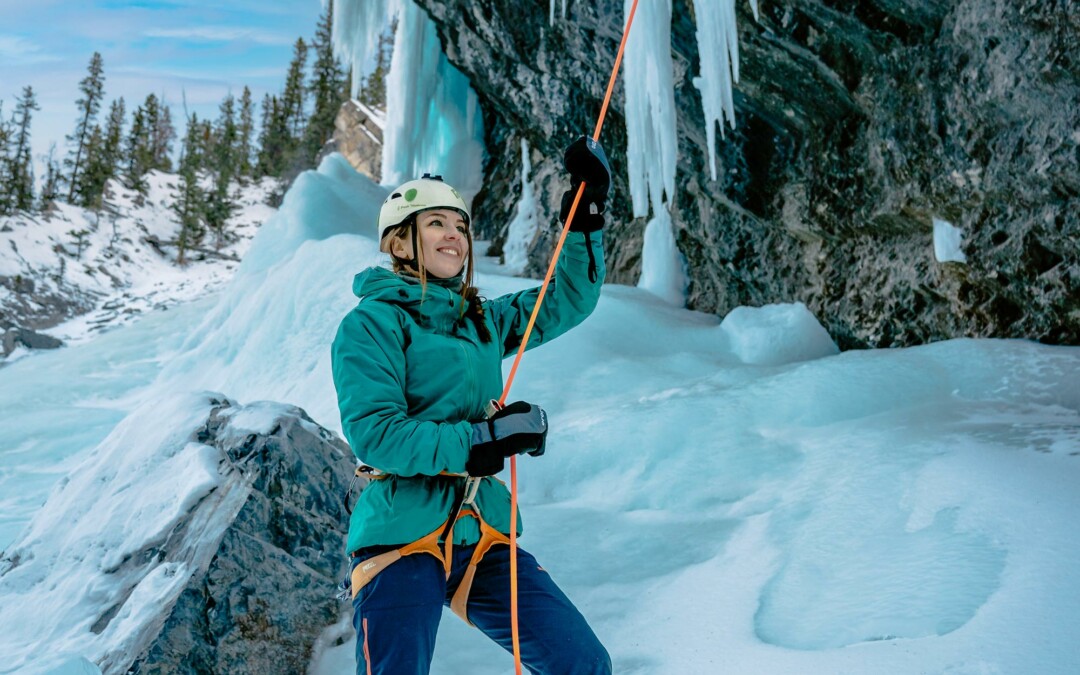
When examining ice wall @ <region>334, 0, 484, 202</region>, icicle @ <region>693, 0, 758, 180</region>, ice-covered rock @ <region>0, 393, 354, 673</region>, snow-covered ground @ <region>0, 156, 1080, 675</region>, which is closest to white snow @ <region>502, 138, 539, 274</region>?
ice wall @ <region>334, 0, 484, 202</region>

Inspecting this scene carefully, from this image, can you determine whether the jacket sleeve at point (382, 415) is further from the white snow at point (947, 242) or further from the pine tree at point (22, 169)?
the pine tree at point (22, 169)

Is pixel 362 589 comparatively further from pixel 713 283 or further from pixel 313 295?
pixel 313 295

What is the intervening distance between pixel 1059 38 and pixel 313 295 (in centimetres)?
737

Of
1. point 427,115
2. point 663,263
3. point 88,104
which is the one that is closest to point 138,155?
point 88,104

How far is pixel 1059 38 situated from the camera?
450 centimetres

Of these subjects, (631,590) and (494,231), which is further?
(494,231)

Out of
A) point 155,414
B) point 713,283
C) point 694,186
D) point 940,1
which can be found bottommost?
point 155,414

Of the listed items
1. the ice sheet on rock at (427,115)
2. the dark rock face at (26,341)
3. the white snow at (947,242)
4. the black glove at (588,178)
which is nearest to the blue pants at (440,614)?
the black glove at (588,178)

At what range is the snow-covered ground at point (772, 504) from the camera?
2.62m

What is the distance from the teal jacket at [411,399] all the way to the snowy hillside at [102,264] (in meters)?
18.1

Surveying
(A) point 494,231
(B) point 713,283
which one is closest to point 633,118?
(B) point 713,283

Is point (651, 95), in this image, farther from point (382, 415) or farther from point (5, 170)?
point (5, 170)

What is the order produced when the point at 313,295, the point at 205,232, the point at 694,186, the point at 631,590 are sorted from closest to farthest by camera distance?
the point at 631,590
the point at 694,186
the point at 313,295
the point at 205,232

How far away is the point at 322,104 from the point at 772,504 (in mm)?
36396
